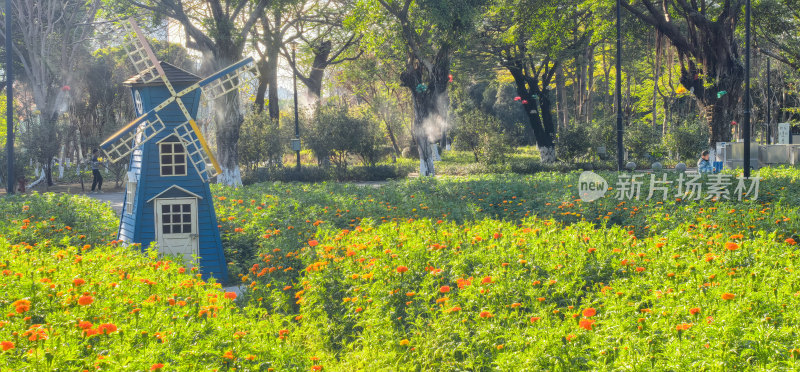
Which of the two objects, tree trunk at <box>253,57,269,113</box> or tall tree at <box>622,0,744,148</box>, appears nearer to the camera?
tall tree at <box>622,0,744,148</box>

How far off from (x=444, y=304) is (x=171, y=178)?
7.50 m

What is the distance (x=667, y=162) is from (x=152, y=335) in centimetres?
3216

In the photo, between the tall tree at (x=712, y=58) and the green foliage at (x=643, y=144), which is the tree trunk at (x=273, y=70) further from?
the green foliage at (x=643, y=144)

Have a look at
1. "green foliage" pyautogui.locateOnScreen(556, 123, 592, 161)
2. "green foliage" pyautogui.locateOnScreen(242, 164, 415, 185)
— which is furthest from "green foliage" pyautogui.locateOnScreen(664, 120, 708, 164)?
"green foliage" pyautogui.locateOnScreen(242, 164, 415, 185)

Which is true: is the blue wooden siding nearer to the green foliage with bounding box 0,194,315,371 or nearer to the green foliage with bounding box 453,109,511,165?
the green foliage with bounding box 0,194,315,371

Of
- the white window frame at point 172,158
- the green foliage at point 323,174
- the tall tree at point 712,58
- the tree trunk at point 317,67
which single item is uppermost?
the tree trunk at point 317,67

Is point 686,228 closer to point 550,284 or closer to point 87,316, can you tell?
point 550,284

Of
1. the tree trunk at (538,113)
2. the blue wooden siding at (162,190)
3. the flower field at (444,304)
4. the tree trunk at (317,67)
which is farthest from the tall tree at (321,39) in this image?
the flower field at (444,304)

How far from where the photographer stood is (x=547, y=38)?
27859 mm

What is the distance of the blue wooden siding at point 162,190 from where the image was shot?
1148 centimetres

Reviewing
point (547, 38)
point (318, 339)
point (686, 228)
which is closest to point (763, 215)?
point (686, 228)

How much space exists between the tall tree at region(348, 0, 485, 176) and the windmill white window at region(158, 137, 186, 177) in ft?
43.4

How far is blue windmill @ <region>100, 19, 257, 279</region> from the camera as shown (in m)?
11.5

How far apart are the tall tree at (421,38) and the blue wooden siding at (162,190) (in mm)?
12925
